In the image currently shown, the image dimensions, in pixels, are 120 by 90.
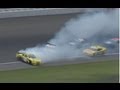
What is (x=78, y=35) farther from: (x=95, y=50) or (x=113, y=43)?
(x=113, y=43)

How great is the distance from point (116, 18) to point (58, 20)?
0.81m

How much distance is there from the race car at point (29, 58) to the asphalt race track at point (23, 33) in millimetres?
58

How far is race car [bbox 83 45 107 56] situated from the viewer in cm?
575

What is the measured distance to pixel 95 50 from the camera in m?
5.78

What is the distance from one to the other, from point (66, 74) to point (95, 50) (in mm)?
521

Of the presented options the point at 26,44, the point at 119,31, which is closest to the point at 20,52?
the point at 26,44

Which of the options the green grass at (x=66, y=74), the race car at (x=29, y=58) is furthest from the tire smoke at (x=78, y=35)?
the green grass at (x=66, y=74)

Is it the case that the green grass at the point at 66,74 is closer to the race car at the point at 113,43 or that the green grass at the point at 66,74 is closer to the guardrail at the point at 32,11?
the race car at the point at 113,43

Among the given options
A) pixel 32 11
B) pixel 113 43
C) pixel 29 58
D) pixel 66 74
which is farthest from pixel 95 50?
pixel 32 11

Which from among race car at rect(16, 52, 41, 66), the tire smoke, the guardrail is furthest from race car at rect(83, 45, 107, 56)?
race car at rect(16, 52, 41, 66)
